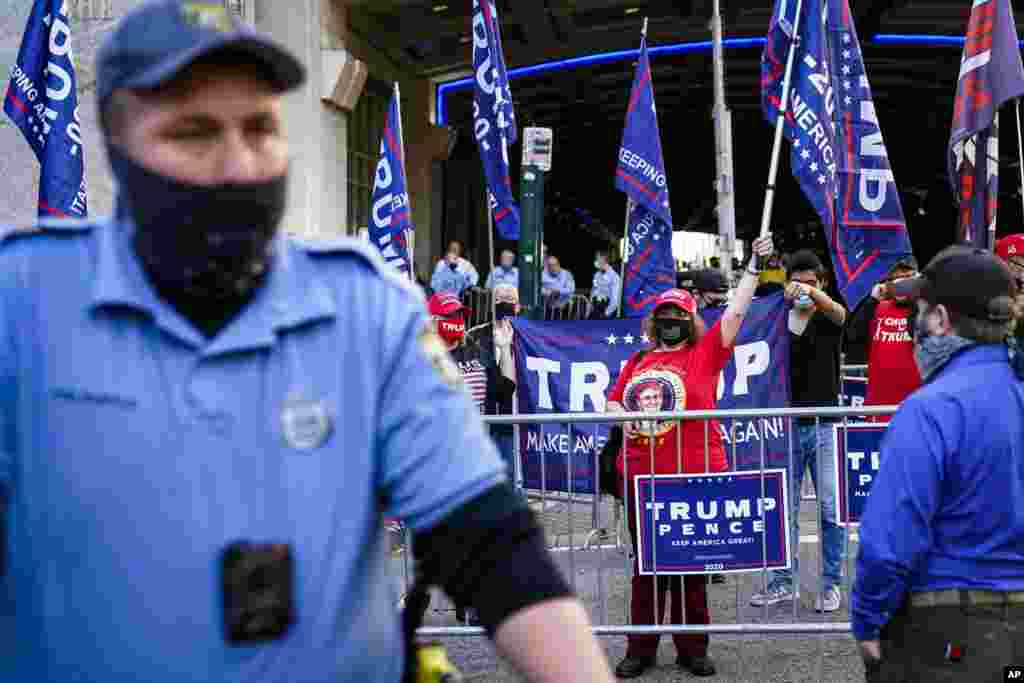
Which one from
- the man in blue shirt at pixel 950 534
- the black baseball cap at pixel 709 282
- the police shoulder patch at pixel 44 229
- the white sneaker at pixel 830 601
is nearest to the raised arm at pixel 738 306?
the white sneaker at pixel 830 601

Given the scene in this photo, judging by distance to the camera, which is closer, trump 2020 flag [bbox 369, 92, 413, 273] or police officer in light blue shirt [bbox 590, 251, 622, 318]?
trump 2020 flag [bbox 369, 92, 413, 273]

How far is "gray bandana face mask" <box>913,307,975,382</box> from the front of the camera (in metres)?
3.90

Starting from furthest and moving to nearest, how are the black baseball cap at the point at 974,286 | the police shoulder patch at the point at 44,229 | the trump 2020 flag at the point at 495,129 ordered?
the trump 2020 flag at the point at 495,129, the black baseball cap at the point at 974,286, the police shoulder patch at the point at 44,229

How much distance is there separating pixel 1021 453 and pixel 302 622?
8.65 feet

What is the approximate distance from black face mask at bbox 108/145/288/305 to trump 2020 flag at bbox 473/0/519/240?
957cm

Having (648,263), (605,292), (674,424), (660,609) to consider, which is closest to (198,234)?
(674,424)

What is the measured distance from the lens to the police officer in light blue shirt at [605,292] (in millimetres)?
25625

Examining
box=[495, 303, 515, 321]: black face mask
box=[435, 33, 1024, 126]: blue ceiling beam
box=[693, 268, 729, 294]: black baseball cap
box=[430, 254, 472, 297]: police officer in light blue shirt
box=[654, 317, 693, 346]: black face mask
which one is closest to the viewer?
box=[654, 317, 693, 346]: black face mask

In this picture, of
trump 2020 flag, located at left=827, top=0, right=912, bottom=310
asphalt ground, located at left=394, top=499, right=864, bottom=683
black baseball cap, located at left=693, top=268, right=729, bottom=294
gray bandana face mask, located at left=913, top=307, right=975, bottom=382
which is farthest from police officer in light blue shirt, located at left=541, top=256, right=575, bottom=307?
gray bandana face mask, located at left=913, top=307, right=975, bottom=382

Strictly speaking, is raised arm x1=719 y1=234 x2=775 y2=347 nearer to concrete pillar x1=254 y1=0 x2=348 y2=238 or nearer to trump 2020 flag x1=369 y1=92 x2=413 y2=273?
trump 2020 flag x1=369 y1=92 x2=413 y2=273

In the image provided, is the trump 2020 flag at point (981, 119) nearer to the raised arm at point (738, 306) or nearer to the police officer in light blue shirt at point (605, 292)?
the raised arm at point (738, 306)

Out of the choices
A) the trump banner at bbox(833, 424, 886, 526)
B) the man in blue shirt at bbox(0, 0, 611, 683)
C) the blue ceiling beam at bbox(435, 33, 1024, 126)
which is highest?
the blue ceiling beam at bbox(435, 33, 1024, 126)

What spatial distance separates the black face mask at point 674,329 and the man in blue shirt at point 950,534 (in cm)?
304

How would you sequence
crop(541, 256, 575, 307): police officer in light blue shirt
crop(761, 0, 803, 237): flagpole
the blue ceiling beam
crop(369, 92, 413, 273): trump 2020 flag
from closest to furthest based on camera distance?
crop(761, 0, 803, 237): flagpole
crop(369, 92, 413, 273): trump 2020 flag
crop(541, 256, 575, 307): police officer in light blue shirt
the blue ceiling beam
